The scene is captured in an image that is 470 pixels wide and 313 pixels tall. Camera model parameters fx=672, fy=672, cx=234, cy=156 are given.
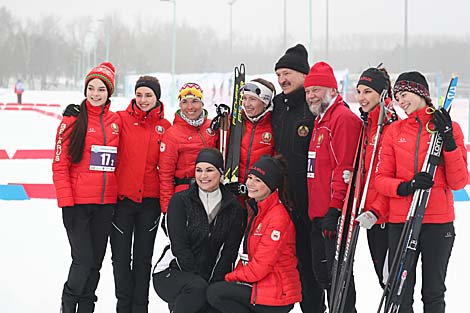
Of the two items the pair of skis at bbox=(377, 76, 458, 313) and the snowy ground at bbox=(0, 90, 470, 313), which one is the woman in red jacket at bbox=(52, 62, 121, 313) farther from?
the pair of skis at bbox=(377, 76, 458, 313)

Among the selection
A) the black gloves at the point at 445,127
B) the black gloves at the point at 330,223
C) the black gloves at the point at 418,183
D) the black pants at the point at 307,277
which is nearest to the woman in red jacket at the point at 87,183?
the black pants at the point at 307,277

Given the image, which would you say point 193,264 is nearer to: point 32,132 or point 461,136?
point 461,136

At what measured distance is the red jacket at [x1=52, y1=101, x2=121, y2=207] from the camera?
136 inches

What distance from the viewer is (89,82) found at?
141 inches

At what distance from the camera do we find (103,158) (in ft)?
11.6

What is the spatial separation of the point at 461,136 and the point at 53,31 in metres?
95.9

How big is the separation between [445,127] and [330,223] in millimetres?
712

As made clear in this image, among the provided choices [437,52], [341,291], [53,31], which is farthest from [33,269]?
[53,31]

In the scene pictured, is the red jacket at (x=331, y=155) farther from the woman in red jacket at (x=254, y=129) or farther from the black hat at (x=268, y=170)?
the woman in red jacket at (x=254, y=129)

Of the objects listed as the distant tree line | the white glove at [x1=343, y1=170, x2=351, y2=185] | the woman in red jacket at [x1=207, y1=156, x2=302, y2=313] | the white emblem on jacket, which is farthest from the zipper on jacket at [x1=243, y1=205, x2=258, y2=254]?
the distant tree line

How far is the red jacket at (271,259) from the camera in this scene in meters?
3.27

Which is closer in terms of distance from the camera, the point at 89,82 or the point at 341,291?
the point at 341,291

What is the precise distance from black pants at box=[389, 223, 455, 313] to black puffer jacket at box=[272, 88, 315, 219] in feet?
2.00

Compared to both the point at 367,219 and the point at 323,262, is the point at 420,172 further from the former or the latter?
the point at 323,262
